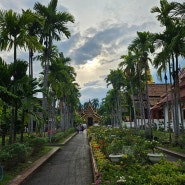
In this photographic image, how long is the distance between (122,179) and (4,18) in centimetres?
951

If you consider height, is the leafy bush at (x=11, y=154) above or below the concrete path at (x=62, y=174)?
above

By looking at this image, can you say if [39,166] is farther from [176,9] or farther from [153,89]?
[153,89]

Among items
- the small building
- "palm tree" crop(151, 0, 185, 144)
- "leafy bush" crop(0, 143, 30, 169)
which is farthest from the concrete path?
the small building

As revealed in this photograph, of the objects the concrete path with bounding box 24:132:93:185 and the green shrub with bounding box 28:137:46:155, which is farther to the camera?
the green shrub with bounding box 28:137:46:155

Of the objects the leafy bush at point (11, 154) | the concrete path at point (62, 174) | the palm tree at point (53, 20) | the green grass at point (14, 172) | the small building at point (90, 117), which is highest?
the palm tree at point (53, 20)

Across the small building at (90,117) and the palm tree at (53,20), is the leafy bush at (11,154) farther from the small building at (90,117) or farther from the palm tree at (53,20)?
the small building at (90,117)

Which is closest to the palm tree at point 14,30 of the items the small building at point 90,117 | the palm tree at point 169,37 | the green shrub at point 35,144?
the green shrub at point 35,144

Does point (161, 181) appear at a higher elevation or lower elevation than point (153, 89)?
lower

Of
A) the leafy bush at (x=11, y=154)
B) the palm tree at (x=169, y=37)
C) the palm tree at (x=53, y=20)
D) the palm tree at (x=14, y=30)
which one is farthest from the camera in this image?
the palm tree at (x=53, y=20)

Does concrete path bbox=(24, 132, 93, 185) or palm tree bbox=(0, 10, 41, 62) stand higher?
palm tree bbox=(0, 10, 41, 62)

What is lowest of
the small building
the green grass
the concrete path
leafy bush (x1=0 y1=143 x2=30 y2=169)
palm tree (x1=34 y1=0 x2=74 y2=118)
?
the concrete path

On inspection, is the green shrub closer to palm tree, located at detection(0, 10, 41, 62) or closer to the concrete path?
the concrete path

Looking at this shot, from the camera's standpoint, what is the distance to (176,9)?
15.8 m

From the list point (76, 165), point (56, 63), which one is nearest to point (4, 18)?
point (76, 165)
